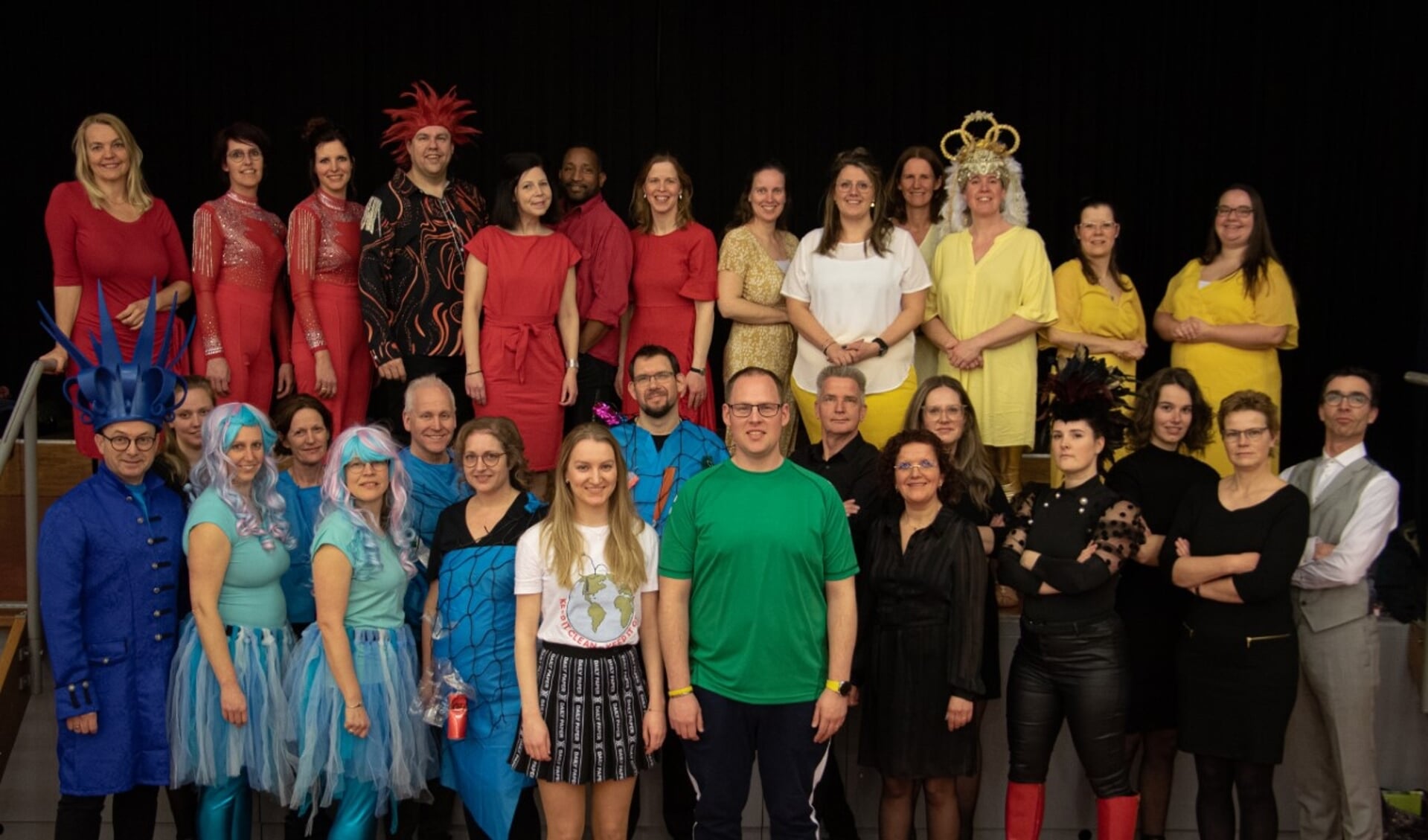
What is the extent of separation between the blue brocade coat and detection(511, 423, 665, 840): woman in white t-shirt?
3.30ft

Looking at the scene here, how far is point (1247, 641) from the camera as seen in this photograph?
12.3 feet

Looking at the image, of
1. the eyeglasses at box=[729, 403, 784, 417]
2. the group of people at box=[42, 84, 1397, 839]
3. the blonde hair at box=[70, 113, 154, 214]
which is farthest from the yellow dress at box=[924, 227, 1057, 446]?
the blonde hair at box=[70, 113, 154, 214]

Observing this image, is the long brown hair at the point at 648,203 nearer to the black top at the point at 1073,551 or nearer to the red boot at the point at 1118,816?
the black top at the point at 1073,551

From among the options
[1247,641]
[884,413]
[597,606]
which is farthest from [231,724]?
[1247,641]

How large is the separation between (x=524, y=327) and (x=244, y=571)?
148 centimetres

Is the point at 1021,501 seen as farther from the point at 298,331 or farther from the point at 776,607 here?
the point at 298,331

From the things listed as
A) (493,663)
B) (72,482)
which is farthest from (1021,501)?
(72,482)

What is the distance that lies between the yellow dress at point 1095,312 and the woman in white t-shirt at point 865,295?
574mm

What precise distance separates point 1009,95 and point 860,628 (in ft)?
13.1

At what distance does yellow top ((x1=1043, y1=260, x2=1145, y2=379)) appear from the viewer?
493cm

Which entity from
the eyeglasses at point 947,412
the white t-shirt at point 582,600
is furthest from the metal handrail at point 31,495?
the eyeglasses at point 947,412

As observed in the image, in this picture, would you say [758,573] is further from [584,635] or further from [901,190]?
[901,190]

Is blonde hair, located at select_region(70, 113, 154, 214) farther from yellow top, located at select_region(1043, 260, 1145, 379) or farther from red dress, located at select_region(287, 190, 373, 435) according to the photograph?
yellow top, located at select_region(1043, 260, 1145, 379)

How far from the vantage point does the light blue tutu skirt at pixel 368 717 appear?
3.62 meters
